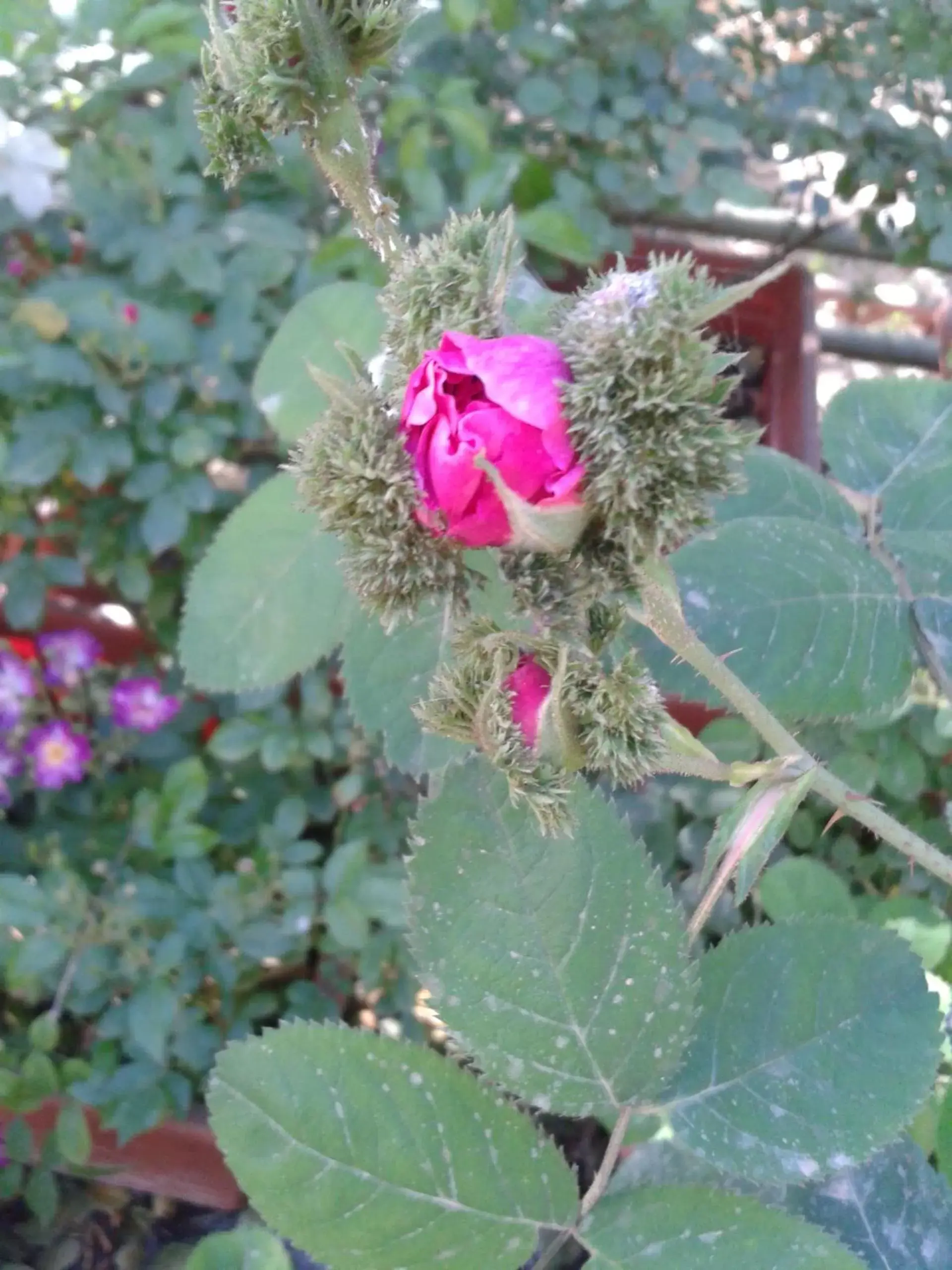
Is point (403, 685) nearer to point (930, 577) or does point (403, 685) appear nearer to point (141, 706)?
point (930, 577)

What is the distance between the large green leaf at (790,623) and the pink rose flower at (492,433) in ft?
1.15

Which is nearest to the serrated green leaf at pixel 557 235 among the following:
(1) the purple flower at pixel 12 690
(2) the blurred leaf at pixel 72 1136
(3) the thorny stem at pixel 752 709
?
(3) the thorny stem at pixel 752 709

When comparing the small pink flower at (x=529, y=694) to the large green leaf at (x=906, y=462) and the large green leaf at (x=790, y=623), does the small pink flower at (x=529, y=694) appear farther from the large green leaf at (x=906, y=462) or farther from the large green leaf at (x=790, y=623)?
the large green leaf at (x=906, y=462)

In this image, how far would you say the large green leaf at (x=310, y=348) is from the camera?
842 millimetres

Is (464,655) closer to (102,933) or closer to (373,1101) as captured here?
(373,1101)

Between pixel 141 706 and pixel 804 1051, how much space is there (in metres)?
0.82

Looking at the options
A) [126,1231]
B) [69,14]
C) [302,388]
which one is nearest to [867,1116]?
[302,388]

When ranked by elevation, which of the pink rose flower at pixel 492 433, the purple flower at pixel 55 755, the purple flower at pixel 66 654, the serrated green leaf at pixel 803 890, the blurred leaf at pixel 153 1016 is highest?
the pink rose flower at pixel 492 433

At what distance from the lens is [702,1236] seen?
59 cm

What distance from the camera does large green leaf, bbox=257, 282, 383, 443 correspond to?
2.76 feet

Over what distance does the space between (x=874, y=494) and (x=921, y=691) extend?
0.74ft

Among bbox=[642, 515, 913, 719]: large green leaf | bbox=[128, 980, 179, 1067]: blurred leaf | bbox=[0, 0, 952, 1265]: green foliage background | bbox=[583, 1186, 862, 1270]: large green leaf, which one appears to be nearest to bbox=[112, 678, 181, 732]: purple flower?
bbox=[0, 0, 952, 1265]: green foliage background

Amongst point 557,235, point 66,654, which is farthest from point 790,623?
point 66,654

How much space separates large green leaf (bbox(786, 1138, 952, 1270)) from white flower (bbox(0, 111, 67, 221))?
119 centimetres
